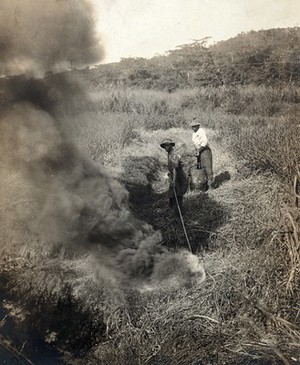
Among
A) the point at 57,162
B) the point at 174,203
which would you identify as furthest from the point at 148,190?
the point at 57,162

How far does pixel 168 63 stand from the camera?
924 cm

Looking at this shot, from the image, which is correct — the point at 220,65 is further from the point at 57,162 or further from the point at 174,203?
the point at 57,162

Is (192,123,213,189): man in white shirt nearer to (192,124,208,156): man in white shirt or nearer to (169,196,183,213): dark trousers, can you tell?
(192,124,208,156): man in white shirt

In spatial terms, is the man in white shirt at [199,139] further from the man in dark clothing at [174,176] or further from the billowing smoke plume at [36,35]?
the billowing smoke plume at [36,35]

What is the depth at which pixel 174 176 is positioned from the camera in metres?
7.08

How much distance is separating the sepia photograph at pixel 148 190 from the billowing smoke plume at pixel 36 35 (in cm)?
2

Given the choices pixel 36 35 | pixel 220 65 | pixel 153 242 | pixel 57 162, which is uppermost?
pixel 36 35

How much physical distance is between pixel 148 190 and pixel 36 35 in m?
3.26

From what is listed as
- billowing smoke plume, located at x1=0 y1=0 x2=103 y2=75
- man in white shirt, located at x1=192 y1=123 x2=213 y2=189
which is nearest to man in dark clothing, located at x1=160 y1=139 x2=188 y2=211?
man in white shirt, located at x1=192 y1=123 x2=213 y2=189

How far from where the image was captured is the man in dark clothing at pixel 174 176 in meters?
7.04

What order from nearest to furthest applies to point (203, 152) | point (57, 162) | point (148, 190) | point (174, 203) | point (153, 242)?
point (153, 242), point (57, 162), point (174, 203), point (203, 152), point (148, 190)

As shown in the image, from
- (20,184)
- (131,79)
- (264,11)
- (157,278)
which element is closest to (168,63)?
(131,79)

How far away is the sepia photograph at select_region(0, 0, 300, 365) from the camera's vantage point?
17.3 ft

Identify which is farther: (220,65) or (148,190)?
(220,65)
